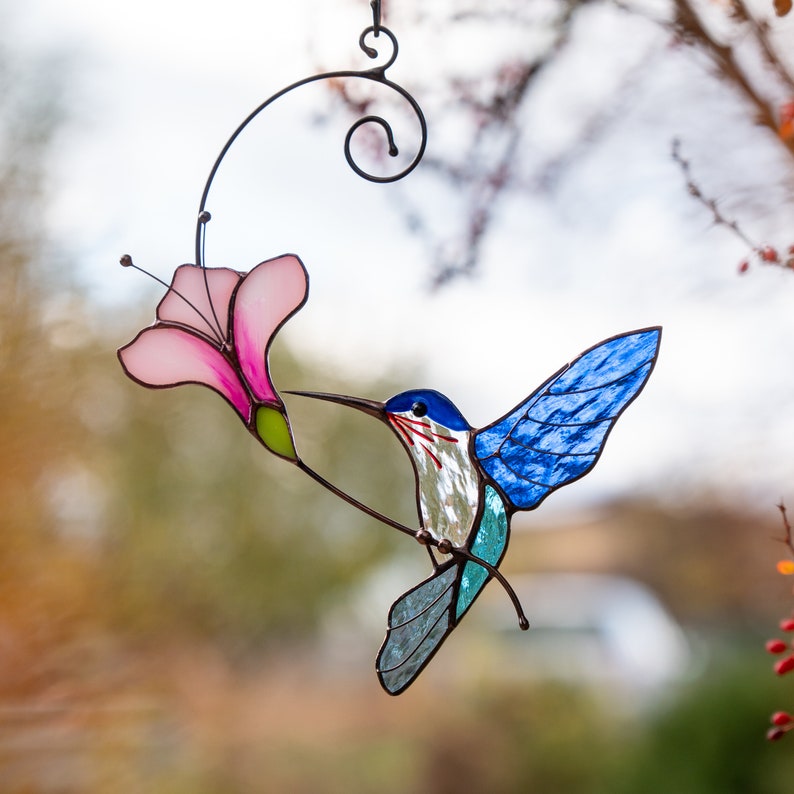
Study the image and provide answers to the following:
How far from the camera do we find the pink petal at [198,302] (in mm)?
789

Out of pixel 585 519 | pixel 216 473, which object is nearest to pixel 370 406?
pixel 216 473

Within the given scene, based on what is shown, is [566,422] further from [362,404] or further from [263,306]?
[263,306]

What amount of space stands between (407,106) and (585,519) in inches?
342

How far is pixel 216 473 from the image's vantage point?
7254 mm

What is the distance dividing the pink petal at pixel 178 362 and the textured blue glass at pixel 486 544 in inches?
8.9

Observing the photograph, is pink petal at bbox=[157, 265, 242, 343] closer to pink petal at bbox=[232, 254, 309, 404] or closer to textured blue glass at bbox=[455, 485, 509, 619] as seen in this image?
pink petal at bbox=[232, 254, 309, 404]

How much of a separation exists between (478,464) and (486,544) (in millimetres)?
68

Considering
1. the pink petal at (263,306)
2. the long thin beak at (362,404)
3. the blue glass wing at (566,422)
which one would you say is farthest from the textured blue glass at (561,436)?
the pink petal at (263,306)

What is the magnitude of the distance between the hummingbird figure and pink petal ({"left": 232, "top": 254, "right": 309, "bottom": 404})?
79 millimetres

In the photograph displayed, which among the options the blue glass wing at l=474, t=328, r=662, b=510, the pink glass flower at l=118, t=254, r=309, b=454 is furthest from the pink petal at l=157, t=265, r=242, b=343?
the blue glass wing at l=474, t=328, r=662, b=510

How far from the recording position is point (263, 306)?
79 cm

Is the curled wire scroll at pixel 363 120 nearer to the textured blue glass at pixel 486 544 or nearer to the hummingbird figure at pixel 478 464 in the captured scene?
the hummingbird figure at pixel 478 464

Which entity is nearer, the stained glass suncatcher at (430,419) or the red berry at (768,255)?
the stained glass suncatcher at (430,419)

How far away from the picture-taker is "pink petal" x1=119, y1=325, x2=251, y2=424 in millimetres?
786
